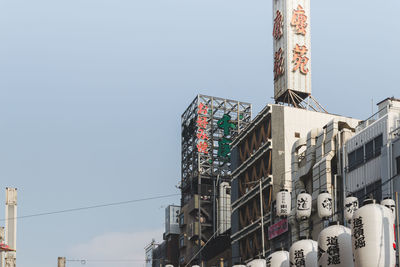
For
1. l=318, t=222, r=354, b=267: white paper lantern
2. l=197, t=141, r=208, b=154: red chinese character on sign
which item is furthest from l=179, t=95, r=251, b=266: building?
l=318, t=222, r=354, b=267: white paper lantern

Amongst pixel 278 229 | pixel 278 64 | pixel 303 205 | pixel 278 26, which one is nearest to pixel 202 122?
pixel 278 64

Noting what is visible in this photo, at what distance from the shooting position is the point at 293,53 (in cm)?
6806

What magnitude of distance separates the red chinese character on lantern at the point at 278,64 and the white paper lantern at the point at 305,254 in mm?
38032

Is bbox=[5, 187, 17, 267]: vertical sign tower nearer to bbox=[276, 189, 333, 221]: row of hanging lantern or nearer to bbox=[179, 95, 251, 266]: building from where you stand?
bbox=[179, 95, 251, 266]: building

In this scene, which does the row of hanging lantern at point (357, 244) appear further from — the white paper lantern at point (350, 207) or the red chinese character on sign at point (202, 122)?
the red chinese character on sign at point (202, 122)

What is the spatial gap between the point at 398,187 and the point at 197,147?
51.8 metres

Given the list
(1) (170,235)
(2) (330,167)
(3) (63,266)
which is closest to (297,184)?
(2) (330,167)

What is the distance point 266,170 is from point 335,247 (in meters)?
37.9

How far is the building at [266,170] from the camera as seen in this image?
64125 millimetres

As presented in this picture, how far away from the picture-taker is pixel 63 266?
81000 millimetres

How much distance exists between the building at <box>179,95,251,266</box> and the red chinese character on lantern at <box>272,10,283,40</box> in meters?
24.3

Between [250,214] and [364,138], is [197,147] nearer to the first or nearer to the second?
[250,214]

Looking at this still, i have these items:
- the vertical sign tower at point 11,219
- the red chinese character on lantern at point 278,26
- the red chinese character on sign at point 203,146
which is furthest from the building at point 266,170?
the vertical sign tower at point 11,219

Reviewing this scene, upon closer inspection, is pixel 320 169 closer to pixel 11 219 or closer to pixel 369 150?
pixel 369 150
